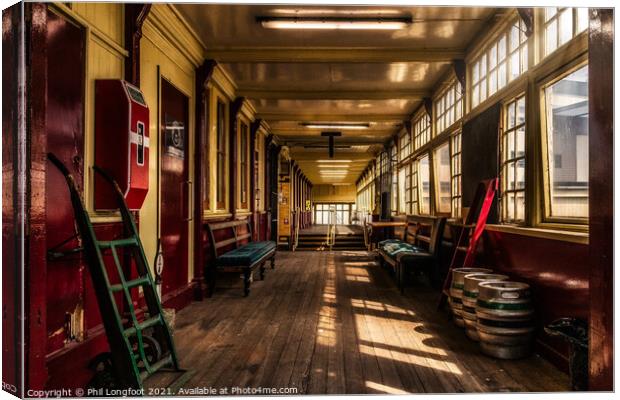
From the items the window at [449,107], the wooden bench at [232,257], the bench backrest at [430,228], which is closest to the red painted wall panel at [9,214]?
the wooden bench at [232,257]

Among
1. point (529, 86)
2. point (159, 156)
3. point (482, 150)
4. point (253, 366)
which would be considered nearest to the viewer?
point (253, 366)

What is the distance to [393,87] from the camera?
25.0 ft

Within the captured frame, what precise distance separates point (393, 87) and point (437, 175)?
64.3 inches

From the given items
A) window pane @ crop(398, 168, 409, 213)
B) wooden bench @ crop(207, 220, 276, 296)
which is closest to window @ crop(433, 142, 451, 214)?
wooden bench @ crop(207, 220, 276, 296)

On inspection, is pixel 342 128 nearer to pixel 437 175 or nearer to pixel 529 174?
pixel 437 175

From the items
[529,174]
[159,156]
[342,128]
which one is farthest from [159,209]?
[342,128]

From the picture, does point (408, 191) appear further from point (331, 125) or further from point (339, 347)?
point (339, 347)

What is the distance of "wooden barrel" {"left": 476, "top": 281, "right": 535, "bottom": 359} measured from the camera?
3395mm

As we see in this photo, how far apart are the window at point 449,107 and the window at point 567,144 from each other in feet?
8.30

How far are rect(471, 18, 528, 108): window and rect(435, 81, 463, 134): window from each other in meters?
0.60

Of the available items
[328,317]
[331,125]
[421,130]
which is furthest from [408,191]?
[328,317]

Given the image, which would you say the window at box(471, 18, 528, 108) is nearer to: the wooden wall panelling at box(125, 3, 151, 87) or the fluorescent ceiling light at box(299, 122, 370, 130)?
the wooden wall panelling at box(125, 3, 151, 87)

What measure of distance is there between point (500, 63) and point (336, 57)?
1967 mm

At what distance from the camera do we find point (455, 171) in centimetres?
648
